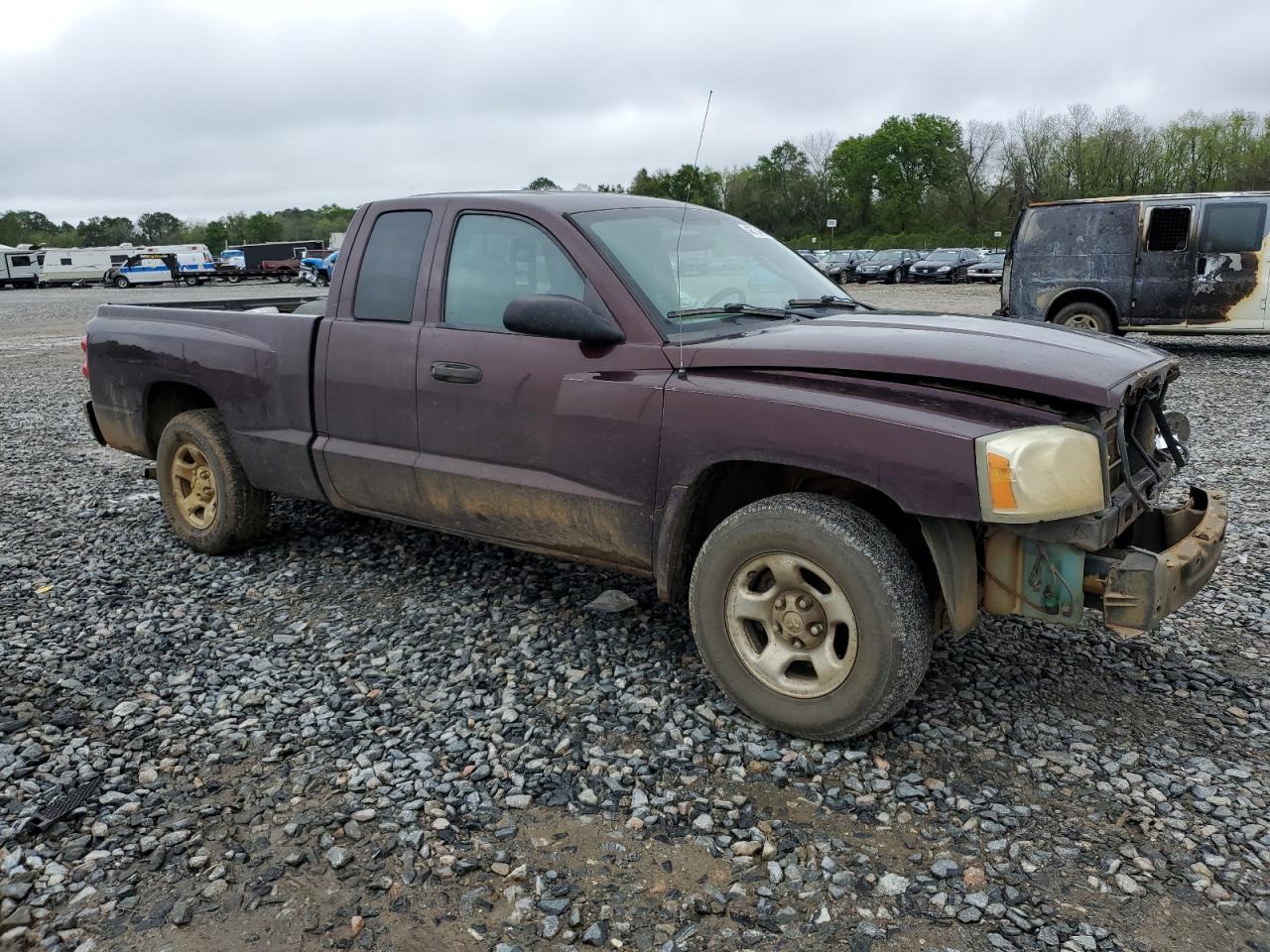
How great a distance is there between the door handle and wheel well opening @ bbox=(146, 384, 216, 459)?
2.03 metres

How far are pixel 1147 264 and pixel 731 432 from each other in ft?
38.0

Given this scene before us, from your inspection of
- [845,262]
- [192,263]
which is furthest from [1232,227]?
[192,263]

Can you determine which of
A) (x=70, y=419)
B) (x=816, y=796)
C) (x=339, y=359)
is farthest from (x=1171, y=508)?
(x=70, y=419)

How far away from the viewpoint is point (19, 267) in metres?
54.1

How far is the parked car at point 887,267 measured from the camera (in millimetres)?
38156

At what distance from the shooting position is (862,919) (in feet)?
8.55

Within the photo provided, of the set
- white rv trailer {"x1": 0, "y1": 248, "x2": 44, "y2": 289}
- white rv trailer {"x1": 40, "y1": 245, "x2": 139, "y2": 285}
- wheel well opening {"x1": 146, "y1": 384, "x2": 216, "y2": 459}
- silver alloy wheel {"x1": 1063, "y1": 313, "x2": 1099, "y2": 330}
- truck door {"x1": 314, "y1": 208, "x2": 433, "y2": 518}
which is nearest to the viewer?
truck door {"x1": 314, "y1": 208, "x2": 433, "y2": 518}

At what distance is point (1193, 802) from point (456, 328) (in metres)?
3.22

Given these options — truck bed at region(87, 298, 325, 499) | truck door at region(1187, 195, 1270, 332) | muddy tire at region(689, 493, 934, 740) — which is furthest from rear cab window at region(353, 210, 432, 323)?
truck door at region(1187, 195, 1270, 332)

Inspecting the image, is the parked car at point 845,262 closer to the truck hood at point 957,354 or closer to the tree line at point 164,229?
the truck hood at point 957,354

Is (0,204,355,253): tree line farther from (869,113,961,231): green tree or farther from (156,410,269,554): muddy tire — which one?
(156,410,269,554): muddy tire

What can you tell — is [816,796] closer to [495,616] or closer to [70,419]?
[495,616]

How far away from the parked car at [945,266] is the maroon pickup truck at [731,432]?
1332 inches

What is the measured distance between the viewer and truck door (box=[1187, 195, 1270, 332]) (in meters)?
12.4
